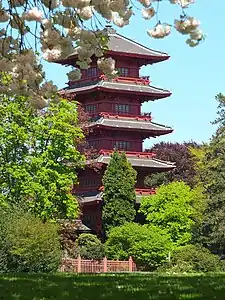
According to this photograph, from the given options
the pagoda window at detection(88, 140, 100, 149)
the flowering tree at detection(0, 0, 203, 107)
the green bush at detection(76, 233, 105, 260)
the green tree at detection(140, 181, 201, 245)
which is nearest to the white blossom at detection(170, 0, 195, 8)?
the flowering tree at detection(0, 0, 203, 107)

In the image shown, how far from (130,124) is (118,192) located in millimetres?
5954

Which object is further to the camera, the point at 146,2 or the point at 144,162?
the point at 144,162

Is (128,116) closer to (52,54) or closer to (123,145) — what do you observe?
(123,145)

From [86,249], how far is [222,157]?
31.0 feet

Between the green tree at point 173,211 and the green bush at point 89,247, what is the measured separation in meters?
4.22

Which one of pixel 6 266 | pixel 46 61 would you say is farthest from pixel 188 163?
pixel 46 61

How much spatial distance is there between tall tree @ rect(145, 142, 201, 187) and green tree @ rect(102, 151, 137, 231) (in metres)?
11.0

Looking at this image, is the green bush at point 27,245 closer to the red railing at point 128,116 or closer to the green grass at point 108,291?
the green grass at point 108,291

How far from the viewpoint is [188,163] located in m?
51.7

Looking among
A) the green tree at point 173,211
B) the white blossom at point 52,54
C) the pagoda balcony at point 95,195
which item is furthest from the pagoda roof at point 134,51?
the white blossom at point 52,54

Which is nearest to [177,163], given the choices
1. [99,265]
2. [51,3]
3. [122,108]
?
[122,108]

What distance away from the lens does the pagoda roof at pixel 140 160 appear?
39.8 meters

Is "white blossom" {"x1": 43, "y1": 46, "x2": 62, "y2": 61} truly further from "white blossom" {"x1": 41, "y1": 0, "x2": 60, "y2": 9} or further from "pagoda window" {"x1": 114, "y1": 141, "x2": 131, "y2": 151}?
"pagoda window" {"x1": 114, "y1": 141, "x2": 131, "y2": 151}

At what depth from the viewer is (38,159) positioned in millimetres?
32188
